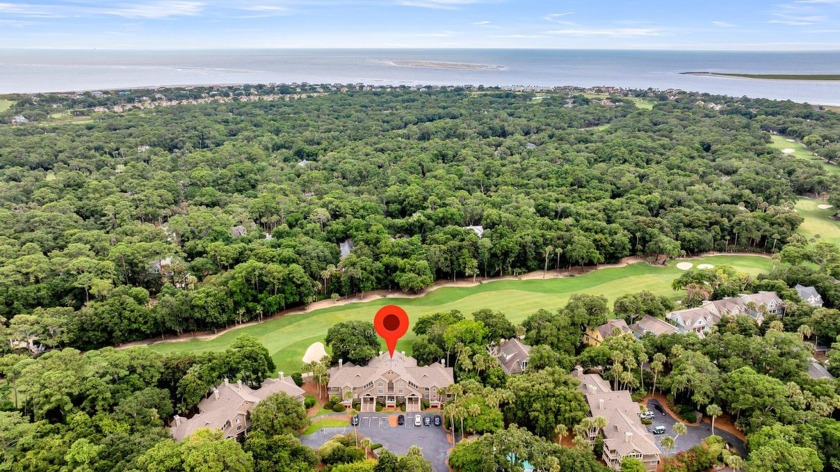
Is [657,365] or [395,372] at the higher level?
[657,365]

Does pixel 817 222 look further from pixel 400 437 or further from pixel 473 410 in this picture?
pixel 400 437

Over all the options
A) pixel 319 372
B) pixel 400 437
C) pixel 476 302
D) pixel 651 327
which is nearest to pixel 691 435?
pixel 651 327

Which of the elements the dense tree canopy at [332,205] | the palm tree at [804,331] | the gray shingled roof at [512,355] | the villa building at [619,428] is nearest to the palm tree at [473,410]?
the gray shingled roof at [512,355]

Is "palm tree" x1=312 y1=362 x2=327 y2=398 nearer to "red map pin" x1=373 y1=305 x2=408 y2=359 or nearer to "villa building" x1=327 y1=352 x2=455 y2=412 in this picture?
"villa building" x1=327 y1=352 x2=455 y2=412

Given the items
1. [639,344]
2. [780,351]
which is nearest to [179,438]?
[639,344]

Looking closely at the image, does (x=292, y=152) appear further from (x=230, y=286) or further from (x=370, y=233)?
(x=230, y=286)

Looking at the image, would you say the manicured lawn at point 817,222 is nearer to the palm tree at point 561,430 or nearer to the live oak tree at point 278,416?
the palm tree at point 561,430
